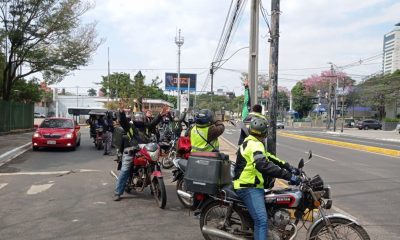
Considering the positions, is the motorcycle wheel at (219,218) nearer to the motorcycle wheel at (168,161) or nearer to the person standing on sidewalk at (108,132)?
the motorcycle wheel at (168,161)

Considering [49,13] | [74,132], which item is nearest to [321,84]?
[49,13]

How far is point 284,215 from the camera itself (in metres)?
5.19

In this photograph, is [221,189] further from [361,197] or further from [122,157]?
[361,197]

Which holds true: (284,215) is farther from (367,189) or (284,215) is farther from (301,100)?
(301,100)

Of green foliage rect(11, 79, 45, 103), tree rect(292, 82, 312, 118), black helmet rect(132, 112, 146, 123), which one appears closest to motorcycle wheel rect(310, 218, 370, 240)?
black helmet rect(132, 112, 146, 123)

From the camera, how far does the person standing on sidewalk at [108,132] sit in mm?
17156

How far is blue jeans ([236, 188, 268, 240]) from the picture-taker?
16.4 feet

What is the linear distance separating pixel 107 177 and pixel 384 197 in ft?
20.5

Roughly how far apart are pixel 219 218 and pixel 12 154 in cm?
1231

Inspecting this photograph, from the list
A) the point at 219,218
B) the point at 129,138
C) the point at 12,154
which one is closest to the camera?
the point at 219,218

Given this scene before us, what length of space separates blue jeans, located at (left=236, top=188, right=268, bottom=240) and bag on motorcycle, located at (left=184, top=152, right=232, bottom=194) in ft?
1.39

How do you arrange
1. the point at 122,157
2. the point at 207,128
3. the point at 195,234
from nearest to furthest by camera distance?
the point at 195,234
the point at 207,128
the point at 122,157

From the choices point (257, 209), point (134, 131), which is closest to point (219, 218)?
point (257, 209)

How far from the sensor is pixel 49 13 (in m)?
26.9
